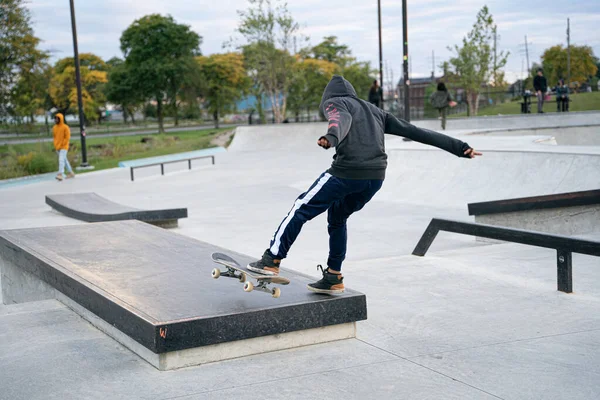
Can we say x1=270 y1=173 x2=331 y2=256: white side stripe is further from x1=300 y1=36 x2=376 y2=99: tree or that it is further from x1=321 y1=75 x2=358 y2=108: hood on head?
x1=300 y1=36 x2=376 y2=99: tree

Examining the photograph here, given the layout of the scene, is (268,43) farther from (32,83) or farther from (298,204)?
(298,204)

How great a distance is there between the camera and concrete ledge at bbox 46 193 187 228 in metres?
9.86

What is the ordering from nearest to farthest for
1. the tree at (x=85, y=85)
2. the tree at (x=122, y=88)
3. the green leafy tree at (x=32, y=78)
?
the green leafy tree at (x=32, y=78)
the tree at (x=122, y=88)
the tree at (x=85, y=85)

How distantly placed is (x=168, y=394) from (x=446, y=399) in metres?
1.45

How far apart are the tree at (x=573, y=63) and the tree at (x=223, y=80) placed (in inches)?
1346

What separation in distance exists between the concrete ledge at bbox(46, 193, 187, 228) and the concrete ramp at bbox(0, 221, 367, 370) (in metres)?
3.76

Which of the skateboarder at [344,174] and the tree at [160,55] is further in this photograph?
the tree at [160,55]

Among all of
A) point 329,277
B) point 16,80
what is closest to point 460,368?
point 329,277

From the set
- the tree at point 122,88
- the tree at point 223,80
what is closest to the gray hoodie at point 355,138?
the tree at point 122,88

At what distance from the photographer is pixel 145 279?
4867 mm

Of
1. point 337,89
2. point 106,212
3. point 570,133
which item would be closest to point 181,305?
point 337,89

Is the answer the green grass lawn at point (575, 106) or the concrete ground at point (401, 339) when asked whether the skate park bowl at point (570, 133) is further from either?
the concrete ground at point (401, 339)

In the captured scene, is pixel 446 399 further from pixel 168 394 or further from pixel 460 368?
pixel 168 394

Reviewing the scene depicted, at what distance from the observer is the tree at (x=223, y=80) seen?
245 ft
